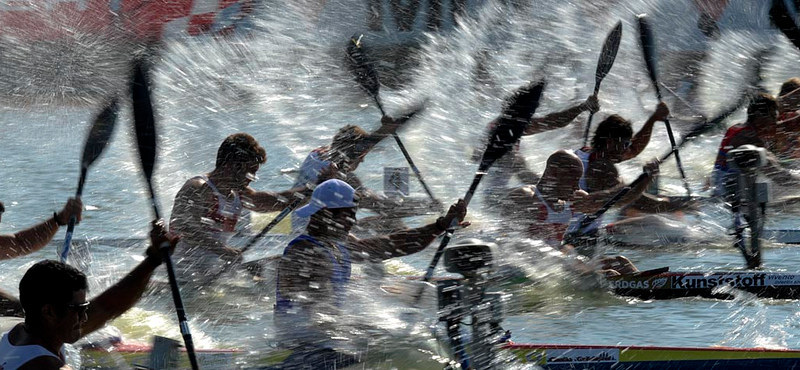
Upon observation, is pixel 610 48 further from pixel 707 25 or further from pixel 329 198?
pixel 329 198

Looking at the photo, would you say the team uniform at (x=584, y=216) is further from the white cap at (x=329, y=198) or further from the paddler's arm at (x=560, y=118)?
the white cap at (x=329, y=198)

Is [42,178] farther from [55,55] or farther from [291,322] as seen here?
[291,322]

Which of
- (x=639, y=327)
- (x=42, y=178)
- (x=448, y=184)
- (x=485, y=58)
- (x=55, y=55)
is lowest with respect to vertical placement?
(x=639, y=327)

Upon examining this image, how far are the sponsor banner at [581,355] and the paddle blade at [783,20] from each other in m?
6.20

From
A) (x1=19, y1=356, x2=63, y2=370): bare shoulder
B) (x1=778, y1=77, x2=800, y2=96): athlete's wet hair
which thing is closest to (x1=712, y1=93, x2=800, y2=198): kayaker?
(x1=778, y1=77, x2=800, y2=96): athlete's wet hair

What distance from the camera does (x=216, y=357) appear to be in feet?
13.1

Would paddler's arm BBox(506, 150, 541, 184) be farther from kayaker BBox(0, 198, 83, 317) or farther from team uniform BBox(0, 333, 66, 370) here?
team uniform BBox(0, 333, 66, 370)

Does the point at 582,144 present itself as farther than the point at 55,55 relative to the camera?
No

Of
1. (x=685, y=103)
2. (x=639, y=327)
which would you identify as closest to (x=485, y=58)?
(x=685, y=103)

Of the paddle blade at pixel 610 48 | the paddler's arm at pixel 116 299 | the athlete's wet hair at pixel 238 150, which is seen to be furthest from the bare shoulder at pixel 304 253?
the paddle blade at pixel 610 48

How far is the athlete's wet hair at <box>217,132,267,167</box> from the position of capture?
5102 mm

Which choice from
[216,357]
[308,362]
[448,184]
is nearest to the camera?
[308,362]

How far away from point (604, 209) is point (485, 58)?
4.78 metres

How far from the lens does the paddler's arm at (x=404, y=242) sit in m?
4.35
